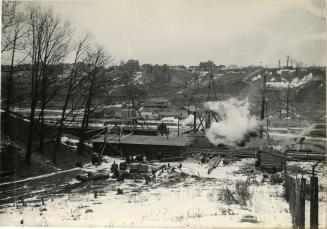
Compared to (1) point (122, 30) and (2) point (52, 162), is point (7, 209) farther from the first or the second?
(2) point (52, 162)

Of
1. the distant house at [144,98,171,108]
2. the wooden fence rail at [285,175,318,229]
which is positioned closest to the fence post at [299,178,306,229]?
the wooden fence rail at [285,175,318,229]

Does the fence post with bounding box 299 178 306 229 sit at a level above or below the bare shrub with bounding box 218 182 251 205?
above

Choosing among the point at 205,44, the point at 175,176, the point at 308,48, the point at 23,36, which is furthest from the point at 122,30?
the point at 175,176

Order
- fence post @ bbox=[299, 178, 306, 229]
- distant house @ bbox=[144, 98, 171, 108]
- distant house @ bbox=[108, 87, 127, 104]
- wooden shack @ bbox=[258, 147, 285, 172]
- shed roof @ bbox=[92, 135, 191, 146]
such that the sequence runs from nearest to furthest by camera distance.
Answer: fence post @ bbox=[299, 178, 306, 229], wooden shack @ bbox=[258, 147, 285, 172], shed roof @ bbox=[92, 135, 191, 146], distant house @ bbox=[144, 98, 171, 108], distant house @ bbox=[108, 87, 127, 104]

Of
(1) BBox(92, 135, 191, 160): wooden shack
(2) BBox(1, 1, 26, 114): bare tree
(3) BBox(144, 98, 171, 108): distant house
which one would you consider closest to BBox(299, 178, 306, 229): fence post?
(2) BBox(1, 1, 26, 114): bare tree

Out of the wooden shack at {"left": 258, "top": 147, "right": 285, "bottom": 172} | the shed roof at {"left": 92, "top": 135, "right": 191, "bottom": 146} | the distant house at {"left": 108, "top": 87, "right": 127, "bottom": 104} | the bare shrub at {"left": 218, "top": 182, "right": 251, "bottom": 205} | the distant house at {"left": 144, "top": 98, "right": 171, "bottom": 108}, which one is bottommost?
the bare shrub at {"left": 218, "top": 182, "right": 251, "bottom": 205}

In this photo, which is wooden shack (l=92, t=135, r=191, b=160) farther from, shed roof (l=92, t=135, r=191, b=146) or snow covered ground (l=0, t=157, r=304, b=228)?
snow covered ground (l=0, t=157, r=304, b=228)

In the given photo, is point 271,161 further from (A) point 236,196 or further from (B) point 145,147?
(B) point 145,147

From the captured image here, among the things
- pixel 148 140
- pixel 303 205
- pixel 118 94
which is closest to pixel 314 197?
pixel 303 205

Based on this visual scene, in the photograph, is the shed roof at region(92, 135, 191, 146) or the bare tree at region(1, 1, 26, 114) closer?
the bare tree at region(1, 1, 26, 114)

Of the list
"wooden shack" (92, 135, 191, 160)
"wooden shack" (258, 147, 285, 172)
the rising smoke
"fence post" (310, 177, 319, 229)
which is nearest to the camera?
"fence post" (310, 177, 319, 229)
